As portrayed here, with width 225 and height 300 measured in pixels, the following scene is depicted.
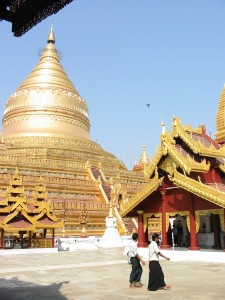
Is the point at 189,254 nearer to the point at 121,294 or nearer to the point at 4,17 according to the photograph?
the point at 121,294

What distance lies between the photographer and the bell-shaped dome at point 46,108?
4153cm

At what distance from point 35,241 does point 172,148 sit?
9.90 metres

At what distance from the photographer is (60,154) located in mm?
36188

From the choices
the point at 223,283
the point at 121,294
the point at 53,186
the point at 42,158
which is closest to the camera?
the point at 121,294

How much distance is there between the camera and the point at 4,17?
147 inches

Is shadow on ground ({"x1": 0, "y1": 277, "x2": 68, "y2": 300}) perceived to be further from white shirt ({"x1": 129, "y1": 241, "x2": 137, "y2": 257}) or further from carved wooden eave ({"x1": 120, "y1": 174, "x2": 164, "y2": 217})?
carved wooden eave ({"x1": 120, "y1": 174, "x2": 164, "y2": 217})

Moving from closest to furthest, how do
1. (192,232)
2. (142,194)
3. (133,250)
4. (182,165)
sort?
1. (133,250)
2. (192,232)
3. (182,165)
4. (142,194)

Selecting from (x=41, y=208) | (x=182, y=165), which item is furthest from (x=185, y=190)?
(x=41, y=208)

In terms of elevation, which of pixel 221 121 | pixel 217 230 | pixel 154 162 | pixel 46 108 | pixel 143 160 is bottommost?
pixel 217 230

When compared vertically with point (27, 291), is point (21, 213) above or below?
above

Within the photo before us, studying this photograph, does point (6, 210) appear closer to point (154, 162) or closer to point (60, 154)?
point (154, 162)

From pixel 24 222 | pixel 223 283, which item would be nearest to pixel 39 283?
pixel 223 283

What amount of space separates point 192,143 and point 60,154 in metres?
22.3

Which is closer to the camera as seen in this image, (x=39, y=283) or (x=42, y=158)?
(x=39, y=283)
